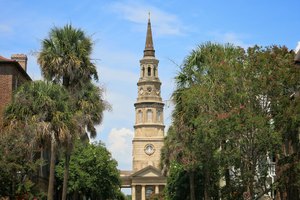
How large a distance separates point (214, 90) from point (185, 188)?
23190 millimetres

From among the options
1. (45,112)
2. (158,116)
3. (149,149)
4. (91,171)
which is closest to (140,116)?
(158,116)

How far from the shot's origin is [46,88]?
31031mm

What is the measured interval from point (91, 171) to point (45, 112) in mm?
22620

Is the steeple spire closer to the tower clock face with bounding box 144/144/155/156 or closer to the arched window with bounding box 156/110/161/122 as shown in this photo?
the arched window with bounding box 156/110/161/122

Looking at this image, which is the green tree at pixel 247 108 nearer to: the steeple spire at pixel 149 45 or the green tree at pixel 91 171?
the green tree at pixel 91 171

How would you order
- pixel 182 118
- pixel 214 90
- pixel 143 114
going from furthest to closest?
1. pixel 143 114
2. pixel 182 118
3. pixel 214 90

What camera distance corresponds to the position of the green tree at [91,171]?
2002 inches

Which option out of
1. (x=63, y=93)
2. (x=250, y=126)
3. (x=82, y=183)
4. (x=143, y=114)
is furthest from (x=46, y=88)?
(x=143, y=114)

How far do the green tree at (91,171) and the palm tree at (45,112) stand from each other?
18295mm

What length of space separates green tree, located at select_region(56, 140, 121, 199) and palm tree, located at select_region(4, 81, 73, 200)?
18.3m

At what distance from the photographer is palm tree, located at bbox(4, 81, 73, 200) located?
97.6ft

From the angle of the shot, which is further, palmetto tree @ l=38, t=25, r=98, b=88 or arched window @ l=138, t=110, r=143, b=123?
arched window @ l=138, t=110, r=143, b=123

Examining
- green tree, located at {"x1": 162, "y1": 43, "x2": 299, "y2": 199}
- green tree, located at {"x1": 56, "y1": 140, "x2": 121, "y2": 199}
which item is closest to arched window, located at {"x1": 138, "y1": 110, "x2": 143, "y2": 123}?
green tree, located at {"x1": 56, "y1": 140, "x2": 121, "y2": 199}

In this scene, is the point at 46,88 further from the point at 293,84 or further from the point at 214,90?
the point at 293,84
